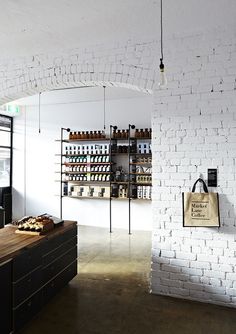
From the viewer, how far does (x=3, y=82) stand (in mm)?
3984

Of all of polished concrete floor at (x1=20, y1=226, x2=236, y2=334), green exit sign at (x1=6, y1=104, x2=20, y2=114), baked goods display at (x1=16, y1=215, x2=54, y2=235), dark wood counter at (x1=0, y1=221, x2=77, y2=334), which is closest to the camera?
dark wood counter at (x1=0, y1=221, x2=77, y2=334)

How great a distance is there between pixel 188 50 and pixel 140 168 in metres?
3.41

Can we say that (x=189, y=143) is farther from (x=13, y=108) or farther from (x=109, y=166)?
(x=13, y=108)

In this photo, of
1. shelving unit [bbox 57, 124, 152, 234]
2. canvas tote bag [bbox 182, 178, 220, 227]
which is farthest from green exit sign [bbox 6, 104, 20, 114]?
canvas tote bag [bbox 182, 178, 220, 227]


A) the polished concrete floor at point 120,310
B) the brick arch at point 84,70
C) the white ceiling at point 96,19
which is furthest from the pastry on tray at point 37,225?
the white ceiling at point 96,19

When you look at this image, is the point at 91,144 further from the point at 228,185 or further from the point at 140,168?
the point at 228,185

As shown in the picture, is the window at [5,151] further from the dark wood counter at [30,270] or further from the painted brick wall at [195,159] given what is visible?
the painted brick wall at [195,159]

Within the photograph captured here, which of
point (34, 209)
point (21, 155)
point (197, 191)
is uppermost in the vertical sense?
point (21, 155)

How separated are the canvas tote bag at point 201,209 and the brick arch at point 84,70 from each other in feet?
4.57

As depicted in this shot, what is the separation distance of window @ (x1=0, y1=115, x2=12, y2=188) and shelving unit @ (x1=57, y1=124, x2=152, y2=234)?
173 centimetres

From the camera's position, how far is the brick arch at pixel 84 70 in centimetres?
334

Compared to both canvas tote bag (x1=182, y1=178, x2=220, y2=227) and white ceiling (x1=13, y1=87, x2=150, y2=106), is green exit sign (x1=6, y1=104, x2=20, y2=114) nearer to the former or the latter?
white ceiling (x1=13, y1=87, x2=150, y2=106)

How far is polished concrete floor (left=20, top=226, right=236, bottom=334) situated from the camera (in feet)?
8.44

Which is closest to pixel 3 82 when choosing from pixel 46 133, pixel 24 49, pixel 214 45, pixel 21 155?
pixel 24 49
